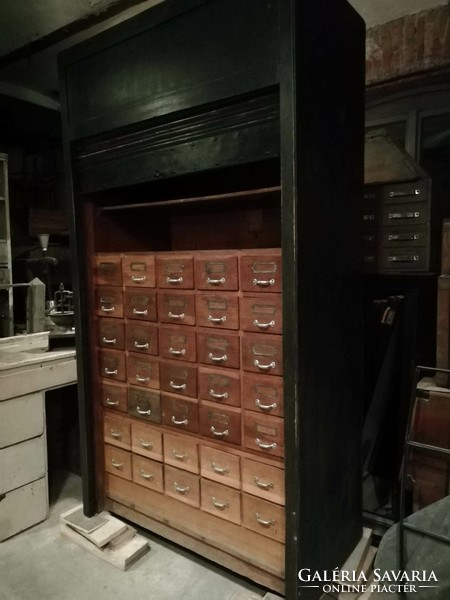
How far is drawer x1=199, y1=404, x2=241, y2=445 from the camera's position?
5.46 ft

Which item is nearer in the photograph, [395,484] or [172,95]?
[172,95]

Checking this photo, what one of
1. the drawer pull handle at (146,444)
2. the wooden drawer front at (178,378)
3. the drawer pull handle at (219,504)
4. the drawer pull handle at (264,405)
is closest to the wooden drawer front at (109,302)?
the wooden drawer front at (178,378)

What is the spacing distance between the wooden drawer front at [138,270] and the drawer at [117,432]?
27.4 inches

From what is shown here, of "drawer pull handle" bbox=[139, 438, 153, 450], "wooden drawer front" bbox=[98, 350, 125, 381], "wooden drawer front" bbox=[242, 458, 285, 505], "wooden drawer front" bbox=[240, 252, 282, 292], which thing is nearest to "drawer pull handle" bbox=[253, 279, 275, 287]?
"wooden drawer front" bbox=[240, 252, 282, 292]

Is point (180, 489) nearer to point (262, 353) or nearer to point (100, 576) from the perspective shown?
point (100, 576)

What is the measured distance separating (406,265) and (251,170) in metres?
0.92

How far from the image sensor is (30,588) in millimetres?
1766

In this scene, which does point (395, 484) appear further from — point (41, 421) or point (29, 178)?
point (29, 178)

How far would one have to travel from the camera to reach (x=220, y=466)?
173 centimetres

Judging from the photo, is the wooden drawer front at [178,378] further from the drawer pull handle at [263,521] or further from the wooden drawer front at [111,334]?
the drawer pull handle at [263,521]

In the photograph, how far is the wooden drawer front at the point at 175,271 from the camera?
68.5 inches

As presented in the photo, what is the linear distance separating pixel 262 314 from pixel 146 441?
90 centimetres

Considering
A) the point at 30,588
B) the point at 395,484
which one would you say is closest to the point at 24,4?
the point at 30,588

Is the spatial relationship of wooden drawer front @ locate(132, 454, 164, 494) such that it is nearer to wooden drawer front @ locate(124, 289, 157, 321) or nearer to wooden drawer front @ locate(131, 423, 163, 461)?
wooden drawer front @ locate(131, 423, 163, 461)
